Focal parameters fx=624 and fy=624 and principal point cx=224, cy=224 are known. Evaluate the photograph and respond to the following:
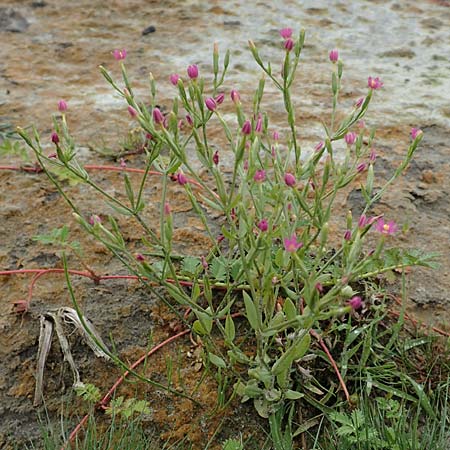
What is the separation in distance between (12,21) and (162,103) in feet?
5.21

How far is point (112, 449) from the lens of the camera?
134cm

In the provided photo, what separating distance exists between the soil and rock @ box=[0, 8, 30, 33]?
12 millimetres

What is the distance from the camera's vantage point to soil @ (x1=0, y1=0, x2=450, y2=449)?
1620 millimetres

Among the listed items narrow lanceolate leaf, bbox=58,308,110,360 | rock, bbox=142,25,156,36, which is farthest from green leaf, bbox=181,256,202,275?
rock, bbox=142,25,156,36

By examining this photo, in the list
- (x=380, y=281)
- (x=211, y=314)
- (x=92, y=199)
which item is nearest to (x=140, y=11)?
(x=92, y=199)

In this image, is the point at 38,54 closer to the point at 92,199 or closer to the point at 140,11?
the point at 140,11

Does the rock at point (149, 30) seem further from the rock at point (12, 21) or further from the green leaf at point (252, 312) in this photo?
the green leaf at point (252, 312)

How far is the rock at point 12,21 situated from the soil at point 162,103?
0.04ft

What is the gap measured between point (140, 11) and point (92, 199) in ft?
7.77

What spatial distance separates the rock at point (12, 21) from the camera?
3.88 meters

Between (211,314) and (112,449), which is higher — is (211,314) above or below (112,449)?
above

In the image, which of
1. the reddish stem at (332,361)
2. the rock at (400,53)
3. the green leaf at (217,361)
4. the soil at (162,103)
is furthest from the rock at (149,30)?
the green leaf at (217,361)

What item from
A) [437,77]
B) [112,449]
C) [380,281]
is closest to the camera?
[112,449]

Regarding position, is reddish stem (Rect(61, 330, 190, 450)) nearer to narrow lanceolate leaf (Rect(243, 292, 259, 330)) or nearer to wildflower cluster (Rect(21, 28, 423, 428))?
wildflower cluster (Rect(21, 28, 423, 428))
